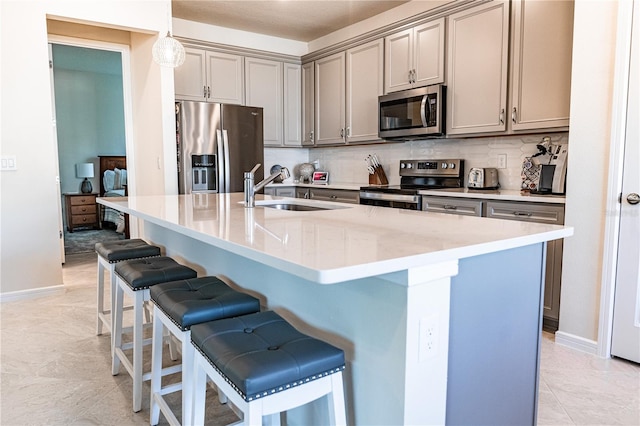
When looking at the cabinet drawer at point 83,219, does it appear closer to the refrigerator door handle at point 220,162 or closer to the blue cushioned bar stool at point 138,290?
the refrigerator door handle at point 220,162

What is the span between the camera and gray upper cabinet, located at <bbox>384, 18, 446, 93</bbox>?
12.3 feet

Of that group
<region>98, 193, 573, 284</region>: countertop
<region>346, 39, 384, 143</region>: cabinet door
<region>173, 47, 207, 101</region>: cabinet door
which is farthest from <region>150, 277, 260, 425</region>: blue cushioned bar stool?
<region>173, 47, 207, 101</region>: cabinet door

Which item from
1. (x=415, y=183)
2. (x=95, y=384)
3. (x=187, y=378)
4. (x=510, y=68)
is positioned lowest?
(x=95, y=384)

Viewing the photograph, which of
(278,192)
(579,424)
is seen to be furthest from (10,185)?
(579,424)

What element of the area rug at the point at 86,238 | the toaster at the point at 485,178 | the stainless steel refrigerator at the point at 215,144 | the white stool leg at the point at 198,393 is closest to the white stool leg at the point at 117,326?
the white stool leg at the point at 198,393

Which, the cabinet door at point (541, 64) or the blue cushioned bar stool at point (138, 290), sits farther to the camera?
the cabinet door at point (541, 64)

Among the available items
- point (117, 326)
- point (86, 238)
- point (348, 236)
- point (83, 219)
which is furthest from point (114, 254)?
point (83, 219)

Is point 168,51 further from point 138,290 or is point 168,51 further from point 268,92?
point 268,92

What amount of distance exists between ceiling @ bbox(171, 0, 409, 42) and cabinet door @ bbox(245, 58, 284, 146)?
0.40m

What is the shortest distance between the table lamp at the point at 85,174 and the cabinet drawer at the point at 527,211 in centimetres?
666

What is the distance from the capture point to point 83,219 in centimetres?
717

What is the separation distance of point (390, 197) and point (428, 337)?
2703 mm

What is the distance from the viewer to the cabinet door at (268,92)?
500 centimetres

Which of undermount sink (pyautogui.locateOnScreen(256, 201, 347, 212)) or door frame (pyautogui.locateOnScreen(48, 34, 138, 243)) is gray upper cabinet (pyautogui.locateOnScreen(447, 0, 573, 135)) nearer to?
undermount sink (pyautogui.locateOnScreen(256, 201, 347, 212))
